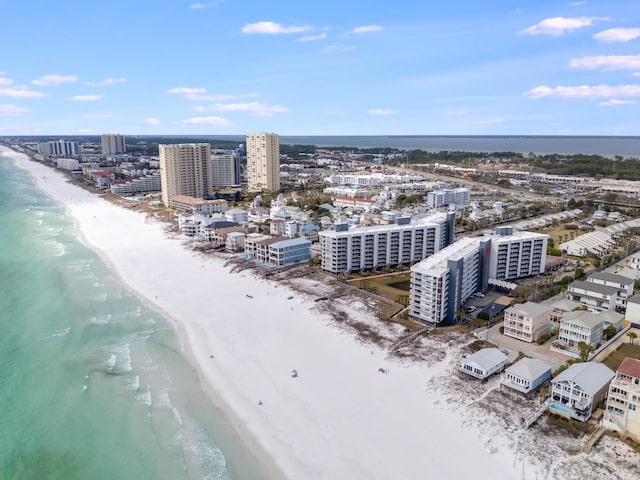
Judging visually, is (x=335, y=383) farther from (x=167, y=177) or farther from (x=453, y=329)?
(x=167, y=177)

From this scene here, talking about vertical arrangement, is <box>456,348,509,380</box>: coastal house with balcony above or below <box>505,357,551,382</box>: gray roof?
below

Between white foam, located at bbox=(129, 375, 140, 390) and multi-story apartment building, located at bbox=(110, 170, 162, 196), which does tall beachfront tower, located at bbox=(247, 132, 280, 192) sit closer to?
multi-story apartment building, located at bbox=(110, 170, 162, 196)

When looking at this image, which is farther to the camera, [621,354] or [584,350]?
[621,354]

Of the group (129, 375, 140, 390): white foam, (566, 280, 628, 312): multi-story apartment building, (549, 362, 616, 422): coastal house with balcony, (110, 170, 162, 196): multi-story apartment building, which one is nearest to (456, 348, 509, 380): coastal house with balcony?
(549, 362, 616, 422): coastal house with balcony

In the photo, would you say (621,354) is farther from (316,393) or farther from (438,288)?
(316,393)

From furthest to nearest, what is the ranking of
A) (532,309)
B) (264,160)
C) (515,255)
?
(264,160) → (515,255) → (532,309)

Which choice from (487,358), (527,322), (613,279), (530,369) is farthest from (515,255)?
(530,369)
